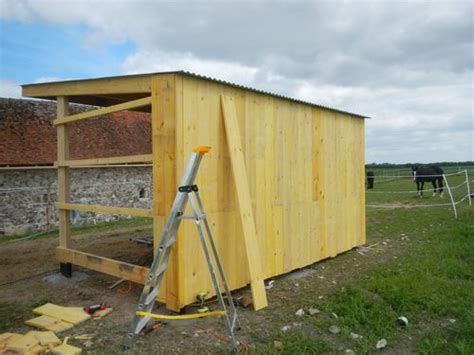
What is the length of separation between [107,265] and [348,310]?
3.21 metres

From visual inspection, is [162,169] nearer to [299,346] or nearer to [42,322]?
[42,322]

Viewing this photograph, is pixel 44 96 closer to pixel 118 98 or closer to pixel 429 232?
pixel 118 98

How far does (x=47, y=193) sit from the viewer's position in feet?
42.8

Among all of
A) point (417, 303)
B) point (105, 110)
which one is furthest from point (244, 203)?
point (417, 303)

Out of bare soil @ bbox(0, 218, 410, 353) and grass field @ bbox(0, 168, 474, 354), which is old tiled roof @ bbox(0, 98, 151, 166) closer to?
bare soil @ bbox(0, 218, 410, 353)

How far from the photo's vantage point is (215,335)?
385 cm

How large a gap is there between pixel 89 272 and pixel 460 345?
535 cm

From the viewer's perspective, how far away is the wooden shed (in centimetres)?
445

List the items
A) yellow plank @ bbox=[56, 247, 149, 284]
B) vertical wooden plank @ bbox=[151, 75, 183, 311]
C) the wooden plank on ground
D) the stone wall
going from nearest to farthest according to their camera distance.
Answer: the wooden plank on ground < vertical wooden plank @ bbox=[151, 75, 183, 311] < yellow plank @ bbox=[56, 247, 149, 284] < the stone wall

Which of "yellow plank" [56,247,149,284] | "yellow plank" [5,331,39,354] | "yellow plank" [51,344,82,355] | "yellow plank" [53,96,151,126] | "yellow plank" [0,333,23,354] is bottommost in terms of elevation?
"yellow plank" [51,344,82,355]

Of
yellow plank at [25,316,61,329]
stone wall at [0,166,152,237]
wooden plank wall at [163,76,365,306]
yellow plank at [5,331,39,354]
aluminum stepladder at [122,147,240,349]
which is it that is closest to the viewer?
yellow plank at [5,331,39,354]

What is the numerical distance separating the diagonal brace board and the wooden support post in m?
0.79

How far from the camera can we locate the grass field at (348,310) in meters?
3.62

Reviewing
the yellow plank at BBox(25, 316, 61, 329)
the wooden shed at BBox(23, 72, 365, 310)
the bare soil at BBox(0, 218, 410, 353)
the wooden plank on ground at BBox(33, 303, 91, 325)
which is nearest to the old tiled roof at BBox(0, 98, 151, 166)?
the bare soil at BBox(0, 218, 410, 353)
